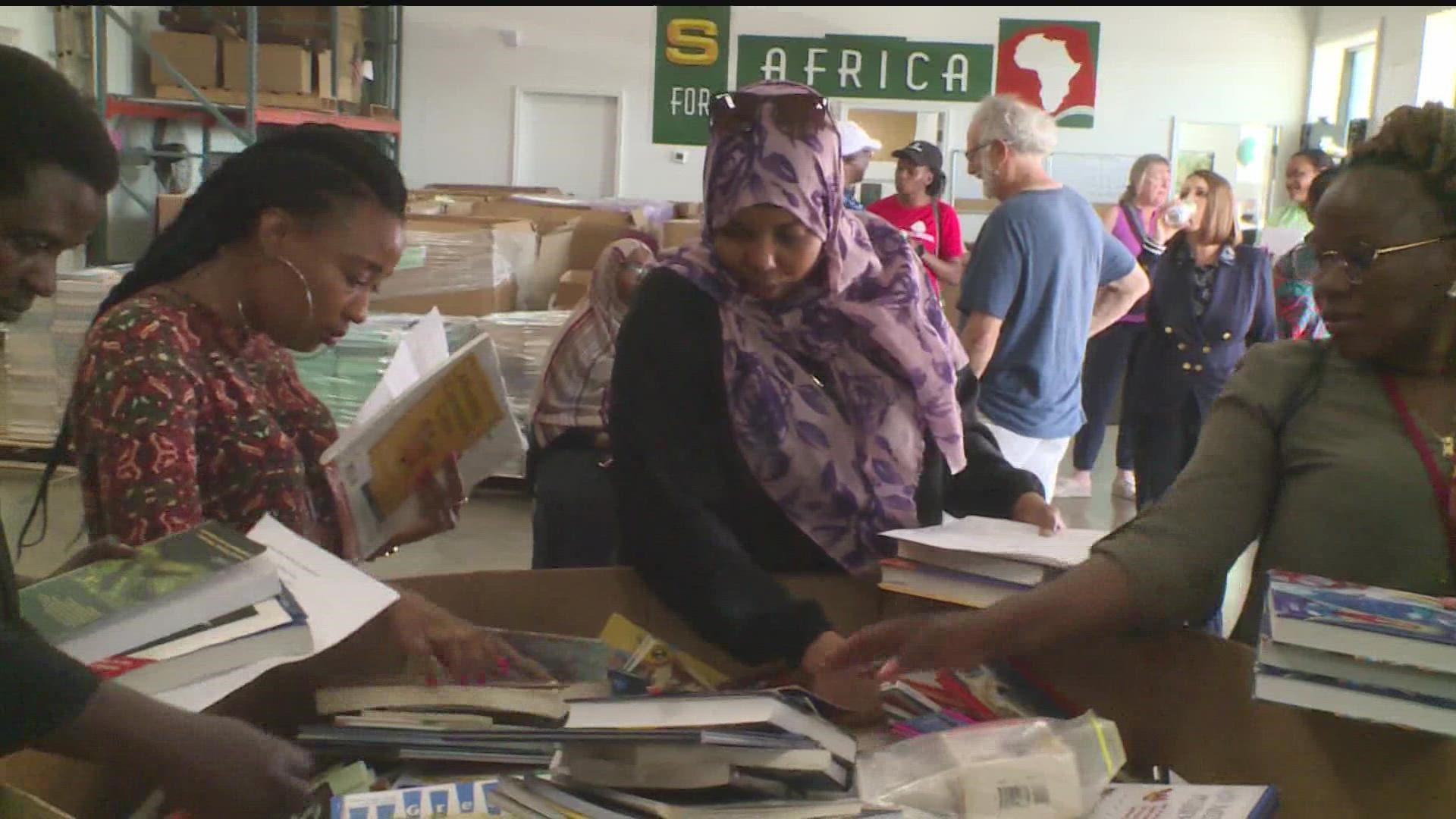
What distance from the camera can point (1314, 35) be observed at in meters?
10.8

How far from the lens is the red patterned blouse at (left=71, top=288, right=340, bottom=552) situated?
1.15 m

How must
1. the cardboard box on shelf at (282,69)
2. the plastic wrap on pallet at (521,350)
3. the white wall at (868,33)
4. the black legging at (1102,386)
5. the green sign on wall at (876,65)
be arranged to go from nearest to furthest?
the plastic wrap on pallet at (521,350)
the black legging at (1102,386)
the cardboard box on shelf at (282,69)
the green sign on wall at (876,65)
the white wall at (868,33)

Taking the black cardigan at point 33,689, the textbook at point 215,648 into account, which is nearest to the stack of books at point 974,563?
the textbook at point 215,648

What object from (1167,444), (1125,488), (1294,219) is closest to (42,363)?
(1167,444)

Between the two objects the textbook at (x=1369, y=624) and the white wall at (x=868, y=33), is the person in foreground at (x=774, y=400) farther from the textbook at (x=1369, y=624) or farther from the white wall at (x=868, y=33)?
the white wall at (x=868, y=33)

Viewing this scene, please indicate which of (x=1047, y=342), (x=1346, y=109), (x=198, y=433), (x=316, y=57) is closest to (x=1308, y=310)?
(x=1047, y=342)

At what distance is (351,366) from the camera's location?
4.22 meters

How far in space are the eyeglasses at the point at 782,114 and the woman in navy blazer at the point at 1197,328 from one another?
264 cm

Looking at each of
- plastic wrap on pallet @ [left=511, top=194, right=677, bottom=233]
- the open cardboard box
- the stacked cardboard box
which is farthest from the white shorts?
the stacked cardboard box

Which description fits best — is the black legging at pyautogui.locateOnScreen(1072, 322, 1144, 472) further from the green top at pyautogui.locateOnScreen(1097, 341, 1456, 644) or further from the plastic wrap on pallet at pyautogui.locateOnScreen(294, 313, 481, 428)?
the green top at pyautogui.locateOnScreen(1097, 341, 1456, 644)

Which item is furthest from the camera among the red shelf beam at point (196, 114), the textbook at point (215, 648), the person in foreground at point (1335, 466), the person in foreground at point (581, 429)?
the red shelf beam at point (196, 114)

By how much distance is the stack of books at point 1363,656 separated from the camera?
0.91 meters

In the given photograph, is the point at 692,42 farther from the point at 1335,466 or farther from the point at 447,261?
the point at 1335,466

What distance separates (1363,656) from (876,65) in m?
10.0
